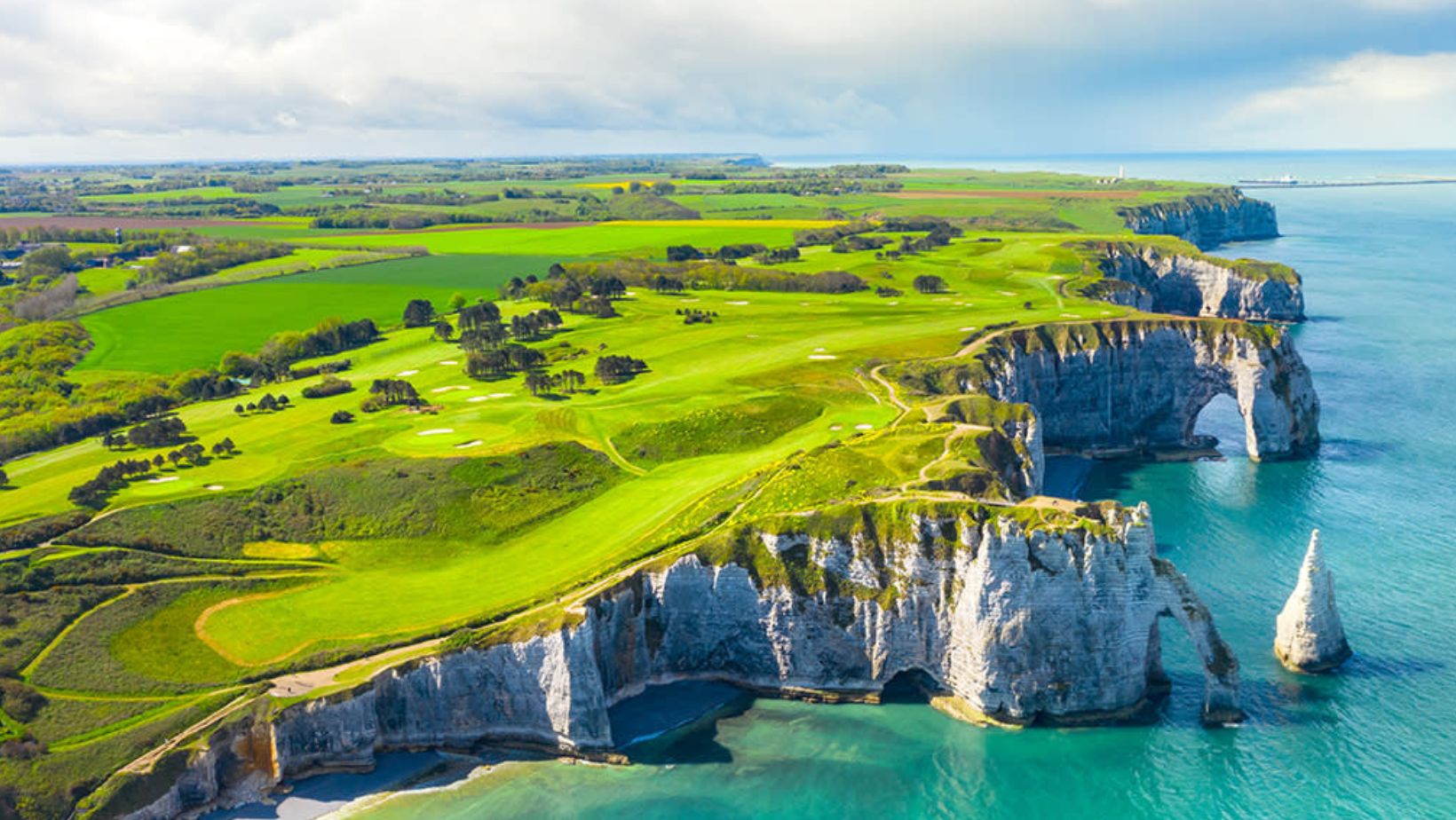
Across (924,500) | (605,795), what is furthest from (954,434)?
(605,795)

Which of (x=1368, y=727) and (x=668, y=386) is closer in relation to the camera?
(x=1368, y=727)

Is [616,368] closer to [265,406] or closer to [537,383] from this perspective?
[537,383]

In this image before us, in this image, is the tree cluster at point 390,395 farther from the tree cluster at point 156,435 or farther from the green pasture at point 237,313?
the green pasture at point 237,313

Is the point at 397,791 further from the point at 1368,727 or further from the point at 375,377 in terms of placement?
the point at 375,377

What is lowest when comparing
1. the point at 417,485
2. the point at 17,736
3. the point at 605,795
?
the point at 605,795

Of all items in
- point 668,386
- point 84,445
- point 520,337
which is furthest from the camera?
point 520,337

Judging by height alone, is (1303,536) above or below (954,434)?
below

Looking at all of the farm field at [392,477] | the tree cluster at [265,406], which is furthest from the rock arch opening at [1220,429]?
the tree cluster at [265,406]
